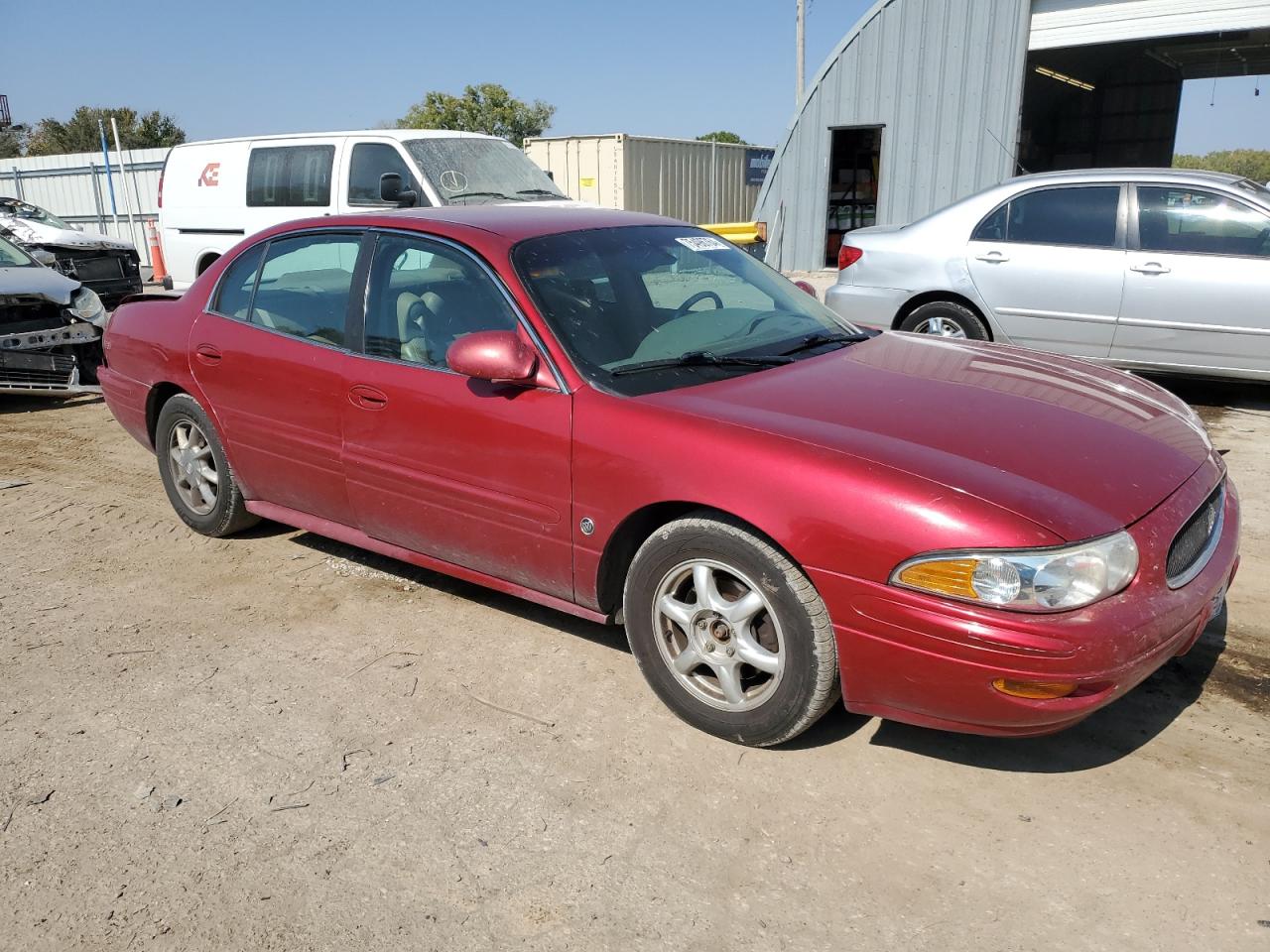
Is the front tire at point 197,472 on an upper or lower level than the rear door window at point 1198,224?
lower

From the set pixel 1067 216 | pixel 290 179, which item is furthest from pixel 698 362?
pixel 290 179

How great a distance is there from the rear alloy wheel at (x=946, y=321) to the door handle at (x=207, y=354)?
5.11 meters

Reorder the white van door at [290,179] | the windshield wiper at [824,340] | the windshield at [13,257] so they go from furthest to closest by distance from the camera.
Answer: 1. the white van door at [290,179]
2. the windshield at [13,257]
3. the windshield wiper at [824,340]

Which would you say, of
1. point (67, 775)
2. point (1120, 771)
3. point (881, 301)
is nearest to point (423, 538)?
point (67, 775)

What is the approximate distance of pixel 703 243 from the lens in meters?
4.31

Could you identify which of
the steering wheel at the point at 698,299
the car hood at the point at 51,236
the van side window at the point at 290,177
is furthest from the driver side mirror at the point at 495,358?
the car hood at the point at 51,236

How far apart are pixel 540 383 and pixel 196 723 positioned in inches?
63.4

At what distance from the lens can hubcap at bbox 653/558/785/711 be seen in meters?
2.97

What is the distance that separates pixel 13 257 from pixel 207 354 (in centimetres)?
566

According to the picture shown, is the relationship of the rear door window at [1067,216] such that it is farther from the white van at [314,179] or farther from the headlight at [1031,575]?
the headlight at [1031,575]

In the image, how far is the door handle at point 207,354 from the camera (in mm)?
4570

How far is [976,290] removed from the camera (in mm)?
7508

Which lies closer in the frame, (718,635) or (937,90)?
(718,635)

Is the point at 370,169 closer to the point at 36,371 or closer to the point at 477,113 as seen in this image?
the point at 36,371
